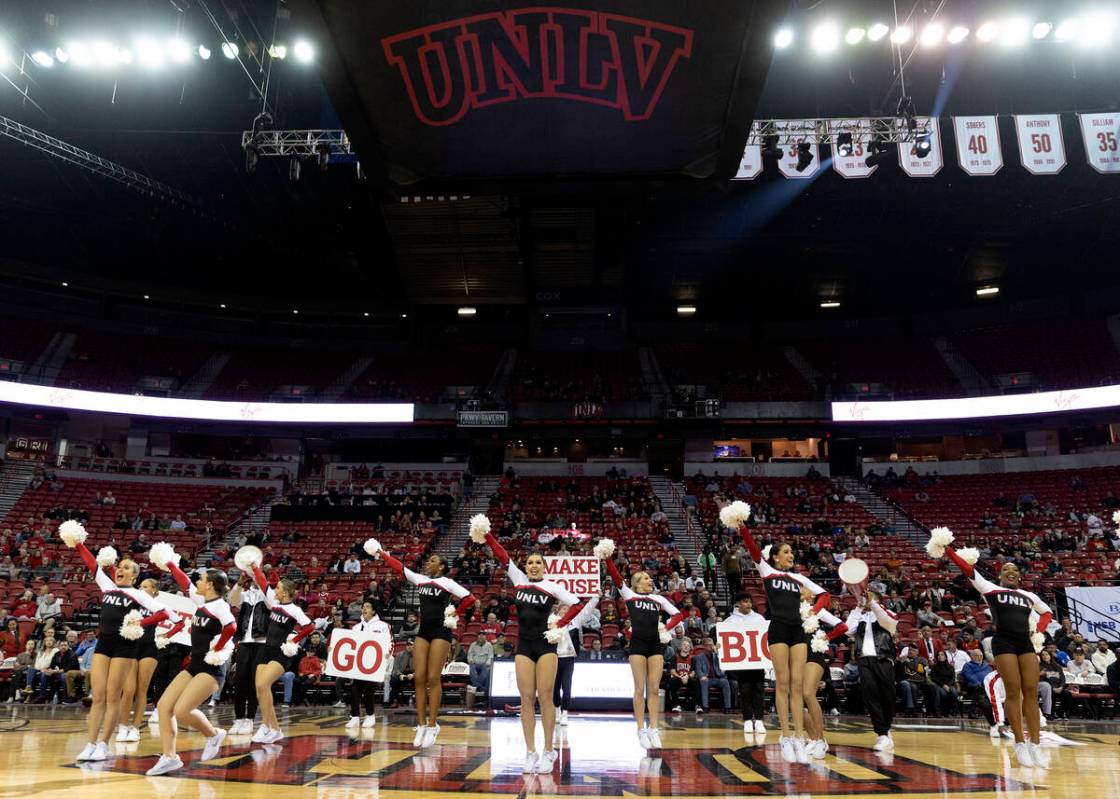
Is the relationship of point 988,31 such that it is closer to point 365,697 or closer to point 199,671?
point 365,697

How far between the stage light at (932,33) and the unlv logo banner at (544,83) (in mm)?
16902

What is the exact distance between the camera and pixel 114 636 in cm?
798

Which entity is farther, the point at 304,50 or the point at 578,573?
the point at 578,573

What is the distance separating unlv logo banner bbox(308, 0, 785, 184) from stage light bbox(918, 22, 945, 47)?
16.9 metres

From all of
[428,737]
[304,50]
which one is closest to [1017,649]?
[428,737]

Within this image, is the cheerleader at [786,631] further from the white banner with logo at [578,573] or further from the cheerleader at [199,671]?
the cheerleader at [199,671]

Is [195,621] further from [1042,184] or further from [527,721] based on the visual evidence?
[1042,184]

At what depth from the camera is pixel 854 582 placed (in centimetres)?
894

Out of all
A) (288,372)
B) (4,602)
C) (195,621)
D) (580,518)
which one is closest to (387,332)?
(288,372)

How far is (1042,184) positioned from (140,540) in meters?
32.5

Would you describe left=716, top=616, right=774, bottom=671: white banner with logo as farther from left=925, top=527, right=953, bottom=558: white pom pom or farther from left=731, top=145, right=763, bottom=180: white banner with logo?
left=731, top=145, right=763, bottom=180: white banner with logo

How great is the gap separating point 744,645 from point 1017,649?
4054mm

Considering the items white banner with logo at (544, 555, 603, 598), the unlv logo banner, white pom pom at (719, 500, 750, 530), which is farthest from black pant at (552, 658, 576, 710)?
the unlv logo banner

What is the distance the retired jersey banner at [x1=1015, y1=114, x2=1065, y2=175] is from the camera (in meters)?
17.8
